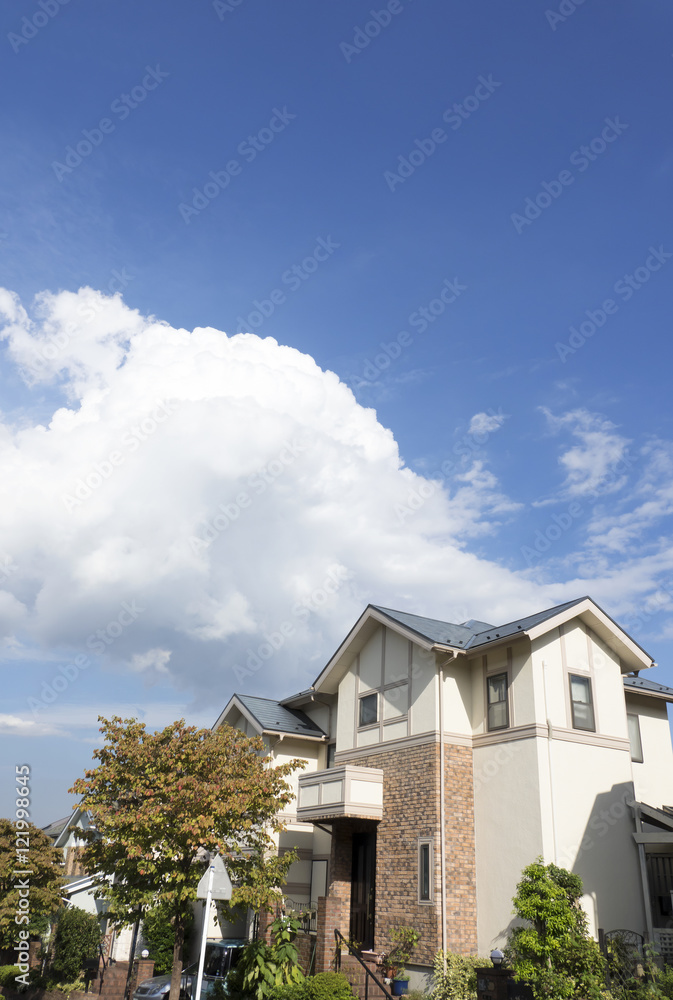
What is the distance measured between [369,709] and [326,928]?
20.2ft

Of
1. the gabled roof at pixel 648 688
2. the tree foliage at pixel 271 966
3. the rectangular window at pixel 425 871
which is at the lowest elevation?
the tree foliage at pixel 271 966

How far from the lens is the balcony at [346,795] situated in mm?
20969

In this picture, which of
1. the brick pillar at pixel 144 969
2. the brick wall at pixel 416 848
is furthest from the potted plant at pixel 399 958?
the brick pillar at pixel 144 969

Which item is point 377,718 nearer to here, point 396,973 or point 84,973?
point 396,973

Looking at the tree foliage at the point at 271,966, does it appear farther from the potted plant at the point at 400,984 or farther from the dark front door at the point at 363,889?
the dark front door at the point at 363,889

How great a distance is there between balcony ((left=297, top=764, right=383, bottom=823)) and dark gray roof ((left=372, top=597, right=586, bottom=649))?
14.3ft

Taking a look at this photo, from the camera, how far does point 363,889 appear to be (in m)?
22.1

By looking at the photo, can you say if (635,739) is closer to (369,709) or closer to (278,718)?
(369,709)

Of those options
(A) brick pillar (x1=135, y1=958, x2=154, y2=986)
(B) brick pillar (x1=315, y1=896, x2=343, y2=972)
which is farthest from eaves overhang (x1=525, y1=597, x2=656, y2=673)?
(A) brick pillar (x1=135, y1=958, x2=154, y2=986)

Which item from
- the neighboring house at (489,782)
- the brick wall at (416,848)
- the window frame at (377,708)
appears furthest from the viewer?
the window frame at (377,708)

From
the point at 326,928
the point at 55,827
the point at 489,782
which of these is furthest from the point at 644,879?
the point at 55,827

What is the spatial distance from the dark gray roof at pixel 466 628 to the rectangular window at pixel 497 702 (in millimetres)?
1104

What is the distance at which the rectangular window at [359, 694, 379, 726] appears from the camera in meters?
23.0

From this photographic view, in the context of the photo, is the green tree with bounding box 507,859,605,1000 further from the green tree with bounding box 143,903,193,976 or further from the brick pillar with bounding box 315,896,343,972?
the green tree with bounding box 143,903,193,976
